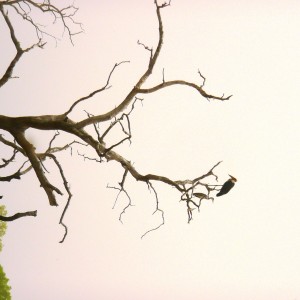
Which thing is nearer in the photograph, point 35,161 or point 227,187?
point 35,161

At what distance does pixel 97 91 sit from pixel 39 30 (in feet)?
12.7

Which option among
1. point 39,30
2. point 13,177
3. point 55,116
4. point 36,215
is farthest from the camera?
point 39,30

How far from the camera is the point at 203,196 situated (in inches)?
236

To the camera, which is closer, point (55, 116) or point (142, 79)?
point (55, 116)

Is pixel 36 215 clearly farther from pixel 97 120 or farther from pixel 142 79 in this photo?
pixel 142 79

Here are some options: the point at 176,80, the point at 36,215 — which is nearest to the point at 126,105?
the point at 176,80

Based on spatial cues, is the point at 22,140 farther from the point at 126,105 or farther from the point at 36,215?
the point at 126,105

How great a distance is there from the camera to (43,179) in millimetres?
5715

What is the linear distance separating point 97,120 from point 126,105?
492 millimetres

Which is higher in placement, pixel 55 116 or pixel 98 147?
pixel 55 116

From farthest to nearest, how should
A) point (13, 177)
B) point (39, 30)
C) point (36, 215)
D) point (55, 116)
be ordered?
point (39, 30), point (13, 177), point (55, 116), point (36, 215)

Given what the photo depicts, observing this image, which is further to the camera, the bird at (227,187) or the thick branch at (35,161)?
the bird at (227,187)

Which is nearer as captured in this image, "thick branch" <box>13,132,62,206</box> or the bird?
"thick branch" <box>13,132,62,206</box>

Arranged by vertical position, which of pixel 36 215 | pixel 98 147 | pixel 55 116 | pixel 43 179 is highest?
pixel 55 116
